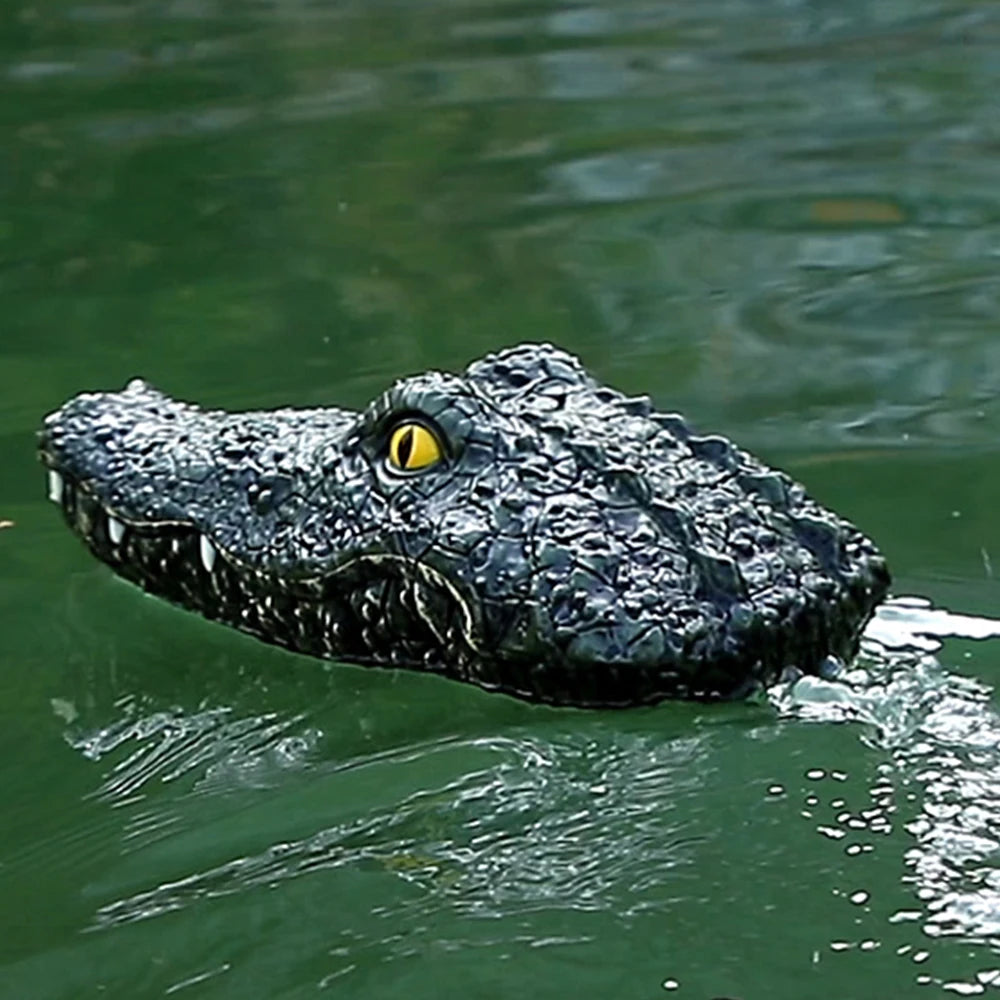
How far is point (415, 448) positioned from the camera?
374 cm

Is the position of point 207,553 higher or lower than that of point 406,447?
lower

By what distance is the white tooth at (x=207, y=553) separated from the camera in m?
4.02

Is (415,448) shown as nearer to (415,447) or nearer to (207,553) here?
(415,447)

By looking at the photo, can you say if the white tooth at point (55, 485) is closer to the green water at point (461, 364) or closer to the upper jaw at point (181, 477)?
the upper jaw at point (181, 477)

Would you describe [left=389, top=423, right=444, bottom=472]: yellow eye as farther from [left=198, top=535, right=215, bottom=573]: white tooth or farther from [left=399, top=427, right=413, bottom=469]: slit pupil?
[left=198, top=535, right=215, bottom=573]: white tooth

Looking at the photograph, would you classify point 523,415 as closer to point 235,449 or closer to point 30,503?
point 235,449

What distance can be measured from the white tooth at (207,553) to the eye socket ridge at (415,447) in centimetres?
43

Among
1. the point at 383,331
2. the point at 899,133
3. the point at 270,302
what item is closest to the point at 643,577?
the point at 383,331

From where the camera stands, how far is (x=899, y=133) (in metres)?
8.85

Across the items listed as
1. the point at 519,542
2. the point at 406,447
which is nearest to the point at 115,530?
the point at 406,447

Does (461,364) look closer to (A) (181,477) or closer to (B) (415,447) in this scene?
(A) (181,477)

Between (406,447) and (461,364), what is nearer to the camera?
(406,447)

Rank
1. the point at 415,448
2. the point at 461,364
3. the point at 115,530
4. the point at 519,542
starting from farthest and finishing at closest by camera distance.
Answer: the point at 461,364 < the point at 115,530 < the point at 415,448 < the point at 519,542

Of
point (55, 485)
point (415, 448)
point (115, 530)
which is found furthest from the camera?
point (55, 485)
